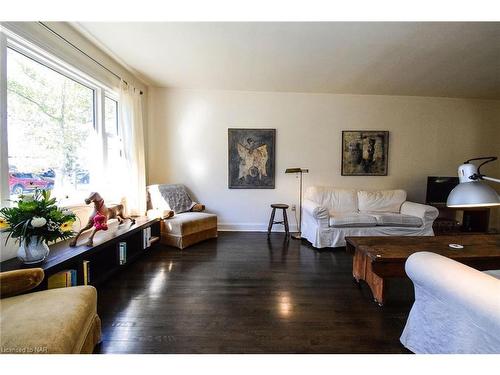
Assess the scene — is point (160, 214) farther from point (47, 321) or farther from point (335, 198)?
point (335, 198)

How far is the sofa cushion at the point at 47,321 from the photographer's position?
2.86ft

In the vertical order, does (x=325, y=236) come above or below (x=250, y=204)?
below

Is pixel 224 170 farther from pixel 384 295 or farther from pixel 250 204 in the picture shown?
pixel 384 295

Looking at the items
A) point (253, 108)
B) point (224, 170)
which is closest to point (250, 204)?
point (224, 170)

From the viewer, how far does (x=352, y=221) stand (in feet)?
10.6

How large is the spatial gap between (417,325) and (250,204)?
121 inches

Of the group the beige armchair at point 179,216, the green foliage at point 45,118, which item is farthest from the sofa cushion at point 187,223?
the green foliage at point 45,118

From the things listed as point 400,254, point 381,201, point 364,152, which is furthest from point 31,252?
point 364,152

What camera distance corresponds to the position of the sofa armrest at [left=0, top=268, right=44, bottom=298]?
114 cm

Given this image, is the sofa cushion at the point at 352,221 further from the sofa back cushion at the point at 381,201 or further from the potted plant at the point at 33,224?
the potted plant at the point at 33,224

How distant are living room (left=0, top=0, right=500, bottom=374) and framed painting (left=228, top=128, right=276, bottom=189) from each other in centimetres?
4

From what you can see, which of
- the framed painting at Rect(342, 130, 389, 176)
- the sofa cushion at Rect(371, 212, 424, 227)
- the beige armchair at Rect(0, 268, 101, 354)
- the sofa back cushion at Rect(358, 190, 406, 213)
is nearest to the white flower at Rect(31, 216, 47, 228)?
the beige armchair at Rect(0, 268, 101, 354)

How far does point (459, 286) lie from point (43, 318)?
6.11 ft

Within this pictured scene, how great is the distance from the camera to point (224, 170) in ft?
13.5
